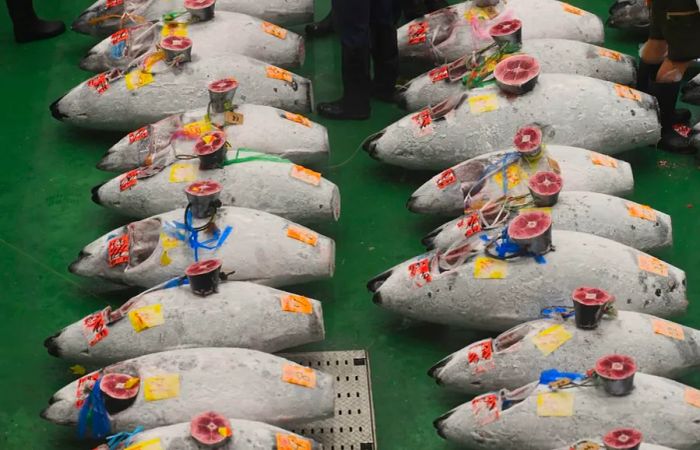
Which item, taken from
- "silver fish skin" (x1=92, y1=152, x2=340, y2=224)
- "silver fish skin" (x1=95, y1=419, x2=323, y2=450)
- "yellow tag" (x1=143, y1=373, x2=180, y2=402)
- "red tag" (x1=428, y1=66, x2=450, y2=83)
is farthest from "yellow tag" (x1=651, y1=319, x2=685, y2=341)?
"red tag" (x1=428, y1=66, x2=450, y2=83)

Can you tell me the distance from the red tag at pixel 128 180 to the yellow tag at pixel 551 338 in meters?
2.28

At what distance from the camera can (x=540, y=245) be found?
5.70 meters

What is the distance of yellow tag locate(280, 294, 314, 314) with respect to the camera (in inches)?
228

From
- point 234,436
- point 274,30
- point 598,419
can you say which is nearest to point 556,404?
point 598,419

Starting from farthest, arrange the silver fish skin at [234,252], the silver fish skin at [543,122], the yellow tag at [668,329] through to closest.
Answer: the silver fish skin at [543,122] → the silver fish skin at [234,252] → the yellow tag at [668,329]

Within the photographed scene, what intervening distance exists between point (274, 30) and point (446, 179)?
5.85 feet

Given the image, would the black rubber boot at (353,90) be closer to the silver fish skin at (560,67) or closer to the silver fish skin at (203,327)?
the silver fish skin at (560,67)

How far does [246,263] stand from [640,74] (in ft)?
9.19

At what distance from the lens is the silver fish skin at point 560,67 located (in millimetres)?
7332

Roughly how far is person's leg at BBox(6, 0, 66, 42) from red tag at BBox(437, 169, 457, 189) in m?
3.32

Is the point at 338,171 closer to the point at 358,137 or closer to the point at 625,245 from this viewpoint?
the point at 358,137

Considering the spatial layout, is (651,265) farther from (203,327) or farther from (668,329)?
(203,327)

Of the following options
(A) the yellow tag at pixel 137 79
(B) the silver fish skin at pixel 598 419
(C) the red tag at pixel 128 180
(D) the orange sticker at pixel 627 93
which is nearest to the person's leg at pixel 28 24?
(A) the yellow tag at pixel 137 79

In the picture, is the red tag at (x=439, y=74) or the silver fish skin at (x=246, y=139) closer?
the silver fish skin at (x=246, y=139)
